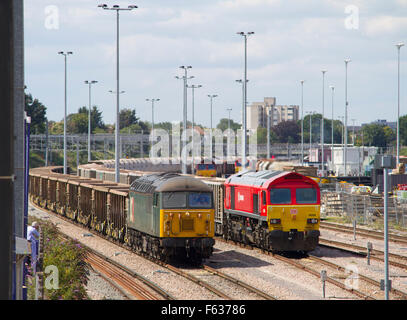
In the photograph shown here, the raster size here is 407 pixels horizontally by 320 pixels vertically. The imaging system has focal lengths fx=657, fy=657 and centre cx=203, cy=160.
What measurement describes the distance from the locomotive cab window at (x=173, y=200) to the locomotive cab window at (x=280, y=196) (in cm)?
412

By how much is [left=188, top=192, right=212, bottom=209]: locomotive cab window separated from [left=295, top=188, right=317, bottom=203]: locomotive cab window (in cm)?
408

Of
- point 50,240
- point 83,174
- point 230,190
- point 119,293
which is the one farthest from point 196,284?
point 83,174

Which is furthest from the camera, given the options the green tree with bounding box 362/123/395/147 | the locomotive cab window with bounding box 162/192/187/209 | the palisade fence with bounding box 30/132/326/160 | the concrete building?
the green tree with bounding box 362/123/395/147

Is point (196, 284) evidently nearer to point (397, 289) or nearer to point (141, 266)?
point (141, 266)

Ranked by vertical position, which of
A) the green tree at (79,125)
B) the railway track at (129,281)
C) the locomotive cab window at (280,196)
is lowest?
the railway track at (129,281)

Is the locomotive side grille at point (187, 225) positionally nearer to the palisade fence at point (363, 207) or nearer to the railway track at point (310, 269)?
the railway track at point (310, 269)

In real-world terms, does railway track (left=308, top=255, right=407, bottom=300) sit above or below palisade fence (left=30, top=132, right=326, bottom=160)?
below

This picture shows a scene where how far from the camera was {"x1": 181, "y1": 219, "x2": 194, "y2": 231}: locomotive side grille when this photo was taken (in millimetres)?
24466

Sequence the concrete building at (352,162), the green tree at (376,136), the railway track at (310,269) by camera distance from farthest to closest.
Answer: the green tree at (376,136) < the concrete building at (352,162) < the railway track at (310,269)

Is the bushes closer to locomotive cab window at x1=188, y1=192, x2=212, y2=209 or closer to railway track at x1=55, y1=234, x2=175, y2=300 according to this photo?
railway track at x1=55, y1=234, x2=175, y2=300

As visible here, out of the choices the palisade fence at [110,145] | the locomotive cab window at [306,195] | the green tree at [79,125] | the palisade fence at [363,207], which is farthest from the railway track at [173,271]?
the green tree at [79,125]

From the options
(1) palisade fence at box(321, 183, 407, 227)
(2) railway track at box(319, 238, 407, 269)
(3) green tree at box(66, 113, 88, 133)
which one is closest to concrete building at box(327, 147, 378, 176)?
(1) palisade fence at box(321, 183, 407, 227)

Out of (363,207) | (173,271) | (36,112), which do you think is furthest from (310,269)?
(36,112)

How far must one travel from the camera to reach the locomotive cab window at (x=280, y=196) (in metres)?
26.7
